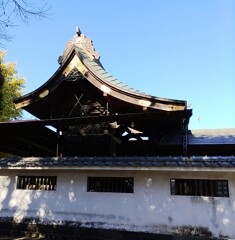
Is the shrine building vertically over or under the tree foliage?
under

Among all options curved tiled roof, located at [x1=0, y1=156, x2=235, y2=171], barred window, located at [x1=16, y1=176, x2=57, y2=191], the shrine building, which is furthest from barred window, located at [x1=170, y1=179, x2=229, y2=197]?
barred window, located at [x1=16, y1=176, x2=57, y2=191]

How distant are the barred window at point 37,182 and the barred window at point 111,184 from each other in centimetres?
169

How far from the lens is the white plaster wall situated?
892 cm

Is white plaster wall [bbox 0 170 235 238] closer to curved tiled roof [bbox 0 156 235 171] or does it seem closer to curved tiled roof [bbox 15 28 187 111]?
curved tiled roof [bbox 0 156 235 171]

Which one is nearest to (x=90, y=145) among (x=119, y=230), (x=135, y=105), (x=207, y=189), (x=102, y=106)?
(x=102, y=106)

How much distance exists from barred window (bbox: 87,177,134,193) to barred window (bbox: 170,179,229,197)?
1.64 m

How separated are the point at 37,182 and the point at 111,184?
338cm

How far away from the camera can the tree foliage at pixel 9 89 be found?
23.0 meters

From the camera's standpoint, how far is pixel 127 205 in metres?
9.81

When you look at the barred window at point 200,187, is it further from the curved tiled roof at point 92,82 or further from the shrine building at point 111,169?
the curved tiled roof at point 92,82

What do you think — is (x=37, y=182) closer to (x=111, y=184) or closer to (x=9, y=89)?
(x=111, y=184)

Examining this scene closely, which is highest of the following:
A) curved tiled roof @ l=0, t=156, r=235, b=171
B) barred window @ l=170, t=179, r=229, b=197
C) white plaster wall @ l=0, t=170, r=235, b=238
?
curved tiled roof @ l=0, t=156, r=235, b=171

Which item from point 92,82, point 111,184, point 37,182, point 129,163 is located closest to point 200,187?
point 129,163

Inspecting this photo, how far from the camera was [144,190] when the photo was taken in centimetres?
986
